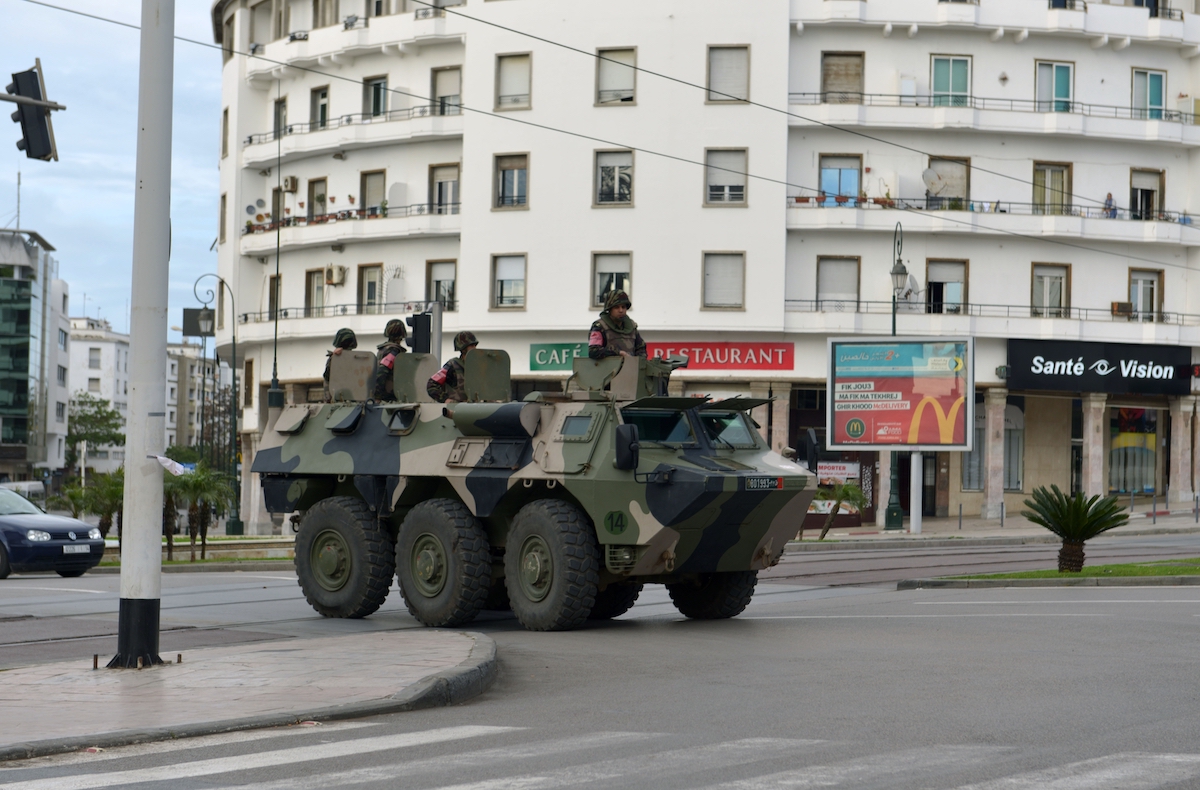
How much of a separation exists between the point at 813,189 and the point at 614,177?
5.62m

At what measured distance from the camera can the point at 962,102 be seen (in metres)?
44.4

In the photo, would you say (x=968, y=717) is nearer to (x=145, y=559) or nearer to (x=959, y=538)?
(x=145, y=559)

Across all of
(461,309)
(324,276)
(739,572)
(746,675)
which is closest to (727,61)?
(461,309)

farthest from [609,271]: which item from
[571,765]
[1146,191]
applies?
[571,765]

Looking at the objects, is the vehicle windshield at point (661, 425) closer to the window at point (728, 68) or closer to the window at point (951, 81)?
the window at point (728, 68)

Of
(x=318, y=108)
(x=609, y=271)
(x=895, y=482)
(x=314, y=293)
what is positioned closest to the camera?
(x=895, y=482)

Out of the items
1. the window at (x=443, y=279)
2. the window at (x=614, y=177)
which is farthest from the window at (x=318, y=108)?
the window at (x=614, y=177)

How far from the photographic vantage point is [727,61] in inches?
1710

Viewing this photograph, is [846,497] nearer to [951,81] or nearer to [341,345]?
[951,81]

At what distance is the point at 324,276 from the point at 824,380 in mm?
15985

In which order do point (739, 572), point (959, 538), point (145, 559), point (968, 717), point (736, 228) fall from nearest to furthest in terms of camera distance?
point (968, 717)
point (145, 559)
point (739, 572)
point (959, 538)
point (736, 228)

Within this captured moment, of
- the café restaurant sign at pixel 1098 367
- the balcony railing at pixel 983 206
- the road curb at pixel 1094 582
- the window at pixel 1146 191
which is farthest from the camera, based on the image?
the window at pixel 1146 191

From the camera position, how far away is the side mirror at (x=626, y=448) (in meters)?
13.3

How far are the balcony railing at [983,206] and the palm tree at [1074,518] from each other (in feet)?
79.5
